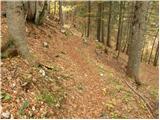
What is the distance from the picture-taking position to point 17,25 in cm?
784

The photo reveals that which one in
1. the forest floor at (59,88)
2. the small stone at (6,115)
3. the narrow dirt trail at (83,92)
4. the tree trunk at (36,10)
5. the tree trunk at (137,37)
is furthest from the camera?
the tree trunk at (36,10)

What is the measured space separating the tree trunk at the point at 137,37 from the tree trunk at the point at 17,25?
19.6 ft

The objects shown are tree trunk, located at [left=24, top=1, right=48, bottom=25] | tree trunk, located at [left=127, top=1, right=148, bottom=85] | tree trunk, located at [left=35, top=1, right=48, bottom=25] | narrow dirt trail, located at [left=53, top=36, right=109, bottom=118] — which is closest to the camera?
narrow dirt trail, located at [left=53, top=36, right=109, bottom=118]

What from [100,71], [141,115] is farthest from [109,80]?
[141,115]

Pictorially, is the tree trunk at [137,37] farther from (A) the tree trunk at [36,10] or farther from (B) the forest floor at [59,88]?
(A) the tree trunk at [36,10]

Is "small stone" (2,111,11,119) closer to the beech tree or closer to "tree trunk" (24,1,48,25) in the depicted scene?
the beech tree

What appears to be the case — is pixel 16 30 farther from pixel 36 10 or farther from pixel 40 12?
pixel 40 12

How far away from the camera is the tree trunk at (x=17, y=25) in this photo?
25.1 feet

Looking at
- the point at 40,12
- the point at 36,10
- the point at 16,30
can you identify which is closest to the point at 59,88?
the point at 16,30

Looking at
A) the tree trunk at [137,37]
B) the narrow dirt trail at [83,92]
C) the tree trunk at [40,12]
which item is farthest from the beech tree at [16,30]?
the tree trunk at [137,37]

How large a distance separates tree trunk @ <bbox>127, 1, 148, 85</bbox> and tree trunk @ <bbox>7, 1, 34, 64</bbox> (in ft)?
19.6

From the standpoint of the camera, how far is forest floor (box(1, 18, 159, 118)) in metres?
6.88

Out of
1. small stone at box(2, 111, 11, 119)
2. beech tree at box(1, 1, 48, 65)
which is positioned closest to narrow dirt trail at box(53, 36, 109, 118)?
small stone at box(2, 111, 11, 119)

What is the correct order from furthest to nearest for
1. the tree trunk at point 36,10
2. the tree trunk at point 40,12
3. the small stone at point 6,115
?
the tree trunk at point 40,12 → the tree trunk at point 36,10 → the small stone at point 6,115
